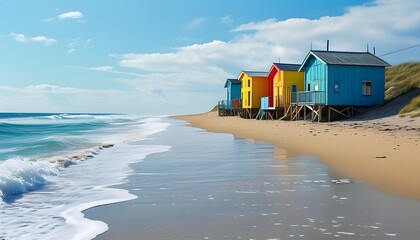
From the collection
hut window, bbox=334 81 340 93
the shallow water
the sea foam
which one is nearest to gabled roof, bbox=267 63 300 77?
hut window, bbox=334 81 340 93

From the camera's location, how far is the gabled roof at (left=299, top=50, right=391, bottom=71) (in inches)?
1097

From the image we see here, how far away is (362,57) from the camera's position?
29500 millimetres

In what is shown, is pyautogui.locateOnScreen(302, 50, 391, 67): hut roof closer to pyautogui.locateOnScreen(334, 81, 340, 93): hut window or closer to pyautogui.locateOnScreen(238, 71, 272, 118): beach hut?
pyautogui.locateOnScreen(334, 81, 340, 93): hut window

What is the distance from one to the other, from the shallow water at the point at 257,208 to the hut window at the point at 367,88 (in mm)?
19961

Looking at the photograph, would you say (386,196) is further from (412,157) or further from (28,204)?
(28,204)

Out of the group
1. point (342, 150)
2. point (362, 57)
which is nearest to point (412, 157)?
point (342, 150)

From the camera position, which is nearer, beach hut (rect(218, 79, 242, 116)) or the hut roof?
the hut roof

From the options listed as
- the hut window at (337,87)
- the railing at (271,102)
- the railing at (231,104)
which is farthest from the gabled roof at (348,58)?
the railing at (231,104)

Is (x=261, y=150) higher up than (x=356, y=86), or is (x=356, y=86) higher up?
(x=356, y=86)

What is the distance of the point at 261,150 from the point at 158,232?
949cm

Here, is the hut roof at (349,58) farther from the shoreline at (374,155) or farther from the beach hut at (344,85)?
the shoreline at (374,155)

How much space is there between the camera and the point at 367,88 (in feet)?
92.0

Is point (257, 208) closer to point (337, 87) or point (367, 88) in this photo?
point (337, 87)

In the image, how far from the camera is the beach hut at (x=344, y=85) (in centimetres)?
2733
